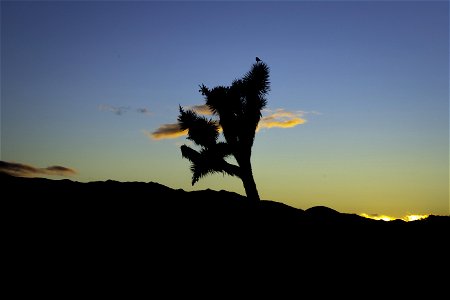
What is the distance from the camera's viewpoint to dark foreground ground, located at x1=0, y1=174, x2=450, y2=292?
764cm

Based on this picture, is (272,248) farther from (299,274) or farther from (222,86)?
(222,86)

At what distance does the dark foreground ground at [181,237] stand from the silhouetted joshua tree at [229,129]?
1545 mm

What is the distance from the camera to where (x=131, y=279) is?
23.3 feet

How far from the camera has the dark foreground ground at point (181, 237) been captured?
25.1 ft

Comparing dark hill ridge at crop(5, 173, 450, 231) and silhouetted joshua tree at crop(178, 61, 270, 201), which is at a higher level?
silhouetted joshua tree at crop(178, 61, 270, 201)

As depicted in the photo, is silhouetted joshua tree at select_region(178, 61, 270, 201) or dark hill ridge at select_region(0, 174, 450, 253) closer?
dark hill ridge at select_region(0, 174, 450, 253)

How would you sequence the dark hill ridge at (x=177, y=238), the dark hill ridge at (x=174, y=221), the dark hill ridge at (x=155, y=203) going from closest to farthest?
the dark hill ridge at (x=177, y=238)
the dark hill ridge at (x=174, y=221)
the dark hill ridge at (x=155, y=203)

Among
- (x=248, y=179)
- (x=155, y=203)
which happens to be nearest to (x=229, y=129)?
(x=248, y=179)

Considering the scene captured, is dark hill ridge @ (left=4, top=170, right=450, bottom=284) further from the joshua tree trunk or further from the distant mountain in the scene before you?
the joshua tree trunk

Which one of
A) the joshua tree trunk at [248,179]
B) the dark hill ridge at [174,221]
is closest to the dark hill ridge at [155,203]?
the dark hill ridge at [174,221]

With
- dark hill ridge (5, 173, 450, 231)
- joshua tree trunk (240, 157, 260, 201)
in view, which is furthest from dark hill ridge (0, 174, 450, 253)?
joshua tree trunk (240, 157, 260, 201)

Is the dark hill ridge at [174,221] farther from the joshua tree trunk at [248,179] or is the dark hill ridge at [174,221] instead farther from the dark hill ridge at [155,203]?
the joshua tree trunk at [248,179]

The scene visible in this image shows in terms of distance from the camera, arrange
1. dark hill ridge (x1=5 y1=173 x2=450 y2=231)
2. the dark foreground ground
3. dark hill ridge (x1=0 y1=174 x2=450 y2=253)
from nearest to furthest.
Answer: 1. the dark foreground ground
2. dark hill ridge (x1=0 y1=174 x2=450 y2=253)
3. dark hill ridge (x1=5 y1=173 x2=450 y2=231)

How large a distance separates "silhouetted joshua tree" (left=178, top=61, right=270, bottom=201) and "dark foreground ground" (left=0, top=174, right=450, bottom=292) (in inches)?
60.8
